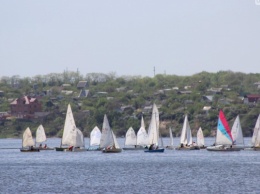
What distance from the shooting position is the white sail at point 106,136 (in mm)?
136625

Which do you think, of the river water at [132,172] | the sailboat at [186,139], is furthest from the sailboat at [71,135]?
the sailboat at [186,139]

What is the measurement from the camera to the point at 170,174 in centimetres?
9844

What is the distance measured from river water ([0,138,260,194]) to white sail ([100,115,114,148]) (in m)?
1.98

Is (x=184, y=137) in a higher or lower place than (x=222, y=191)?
higher

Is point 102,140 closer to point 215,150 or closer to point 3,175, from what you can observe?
point 215,150

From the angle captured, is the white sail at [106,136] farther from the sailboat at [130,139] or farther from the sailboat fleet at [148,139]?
the sailboat at [130,139]

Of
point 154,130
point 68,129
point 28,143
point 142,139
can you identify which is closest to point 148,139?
point 142,139

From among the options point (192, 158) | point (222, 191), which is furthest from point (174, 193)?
point (192, 158)

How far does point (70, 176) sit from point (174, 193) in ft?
64.9

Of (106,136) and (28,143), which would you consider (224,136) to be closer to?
(106,136)

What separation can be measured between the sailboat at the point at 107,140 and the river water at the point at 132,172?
4.35 feet

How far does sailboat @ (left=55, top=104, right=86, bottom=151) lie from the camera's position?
13975 centimetres

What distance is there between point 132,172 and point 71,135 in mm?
38772

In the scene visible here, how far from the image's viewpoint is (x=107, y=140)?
454ft
